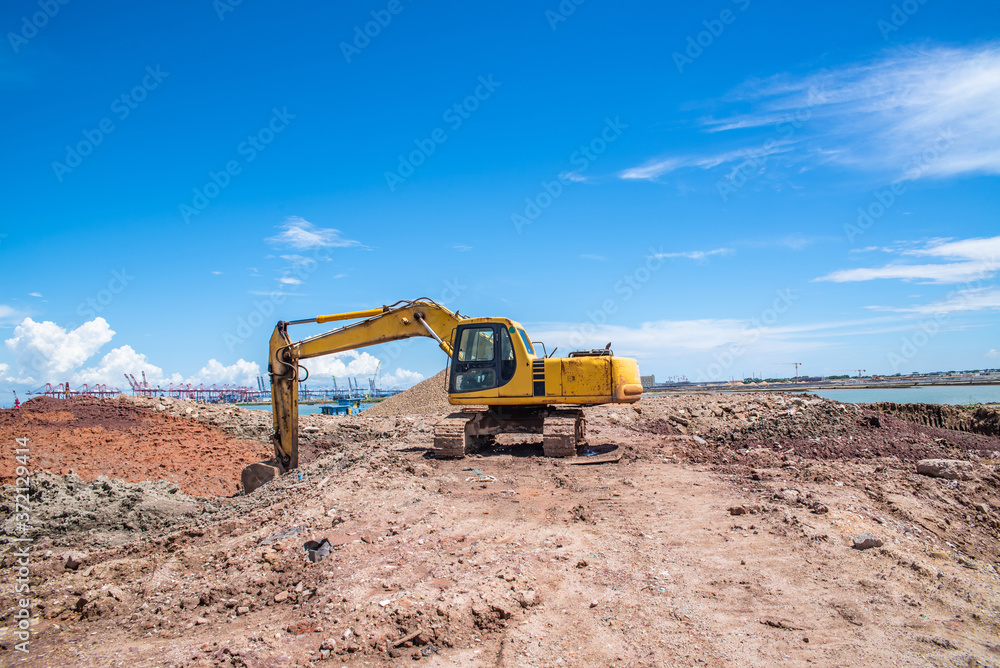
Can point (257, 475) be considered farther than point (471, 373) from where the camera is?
No

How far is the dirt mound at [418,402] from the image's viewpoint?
94.5 feet

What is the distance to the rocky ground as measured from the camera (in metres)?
4.51

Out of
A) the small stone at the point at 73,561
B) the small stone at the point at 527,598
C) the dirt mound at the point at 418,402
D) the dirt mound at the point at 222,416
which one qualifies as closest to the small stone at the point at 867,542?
the small stone at the point at 527,598

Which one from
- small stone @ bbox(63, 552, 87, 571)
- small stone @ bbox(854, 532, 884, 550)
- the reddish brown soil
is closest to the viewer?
small stone @ bbox(854, 532, 884, 550)

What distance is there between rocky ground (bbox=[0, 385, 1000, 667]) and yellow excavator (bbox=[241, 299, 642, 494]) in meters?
1.08

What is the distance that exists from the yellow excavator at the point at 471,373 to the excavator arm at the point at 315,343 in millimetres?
20

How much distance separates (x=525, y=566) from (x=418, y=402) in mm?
25293

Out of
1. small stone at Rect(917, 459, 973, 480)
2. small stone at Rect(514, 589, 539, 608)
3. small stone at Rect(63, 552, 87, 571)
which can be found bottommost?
small stone at Rect(917, 459, 973, 480)

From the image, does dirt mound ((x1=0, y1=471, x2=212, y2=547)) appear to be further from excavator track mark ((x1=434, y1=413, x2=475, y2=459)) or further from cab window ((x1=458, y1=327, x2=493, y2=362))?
cab window ((x1=458, y1=327, x2=493, y2=362))

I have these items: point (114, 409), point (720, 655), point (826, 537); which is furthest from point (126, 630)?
point (114, 409)

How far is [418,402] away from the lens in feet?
100
